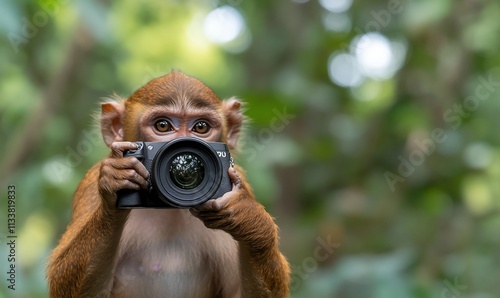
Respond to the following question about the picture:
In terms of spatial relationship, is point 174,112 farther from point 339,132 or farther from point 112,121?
point 339,132

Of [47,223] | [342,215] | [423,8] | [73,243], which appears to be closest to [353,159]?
[342,215]

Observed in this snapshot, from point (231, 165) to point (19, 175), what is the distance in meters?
4.23

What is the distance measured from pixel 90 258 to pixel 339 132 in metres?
5.76

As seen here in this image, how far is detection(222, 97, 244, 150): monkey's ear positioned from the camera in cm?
562

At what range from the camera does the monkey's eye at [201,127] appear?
5.03 m

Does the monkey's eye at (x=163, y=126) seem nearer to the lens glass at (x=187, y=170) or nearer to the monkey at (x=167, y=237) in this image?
the monkey at (x=167, y=237)

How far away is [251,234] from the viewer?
4.40 m

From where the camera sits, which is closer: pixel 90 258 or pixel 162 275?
pixel 90 258

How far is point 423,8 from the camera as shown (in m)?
7.80

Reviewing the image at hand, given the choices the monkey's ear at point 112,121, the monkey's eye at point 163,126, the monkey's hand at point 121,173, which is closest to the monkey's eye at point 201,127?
the monkey's eye at point 163,126

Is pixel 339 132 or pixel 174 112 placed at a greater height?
pixel 174 112

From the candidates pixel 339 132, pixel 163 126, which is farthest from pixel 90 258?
pixel 339 132

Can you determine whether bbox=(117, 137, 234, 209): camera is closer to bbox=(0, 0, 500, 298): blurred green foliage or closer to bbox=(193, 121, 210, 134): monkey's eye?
bbox=(193, 121, 210, 134): monkey's eye

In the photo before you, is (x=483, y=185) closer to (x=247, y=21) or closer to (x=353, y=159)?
(x=353, y=159)
